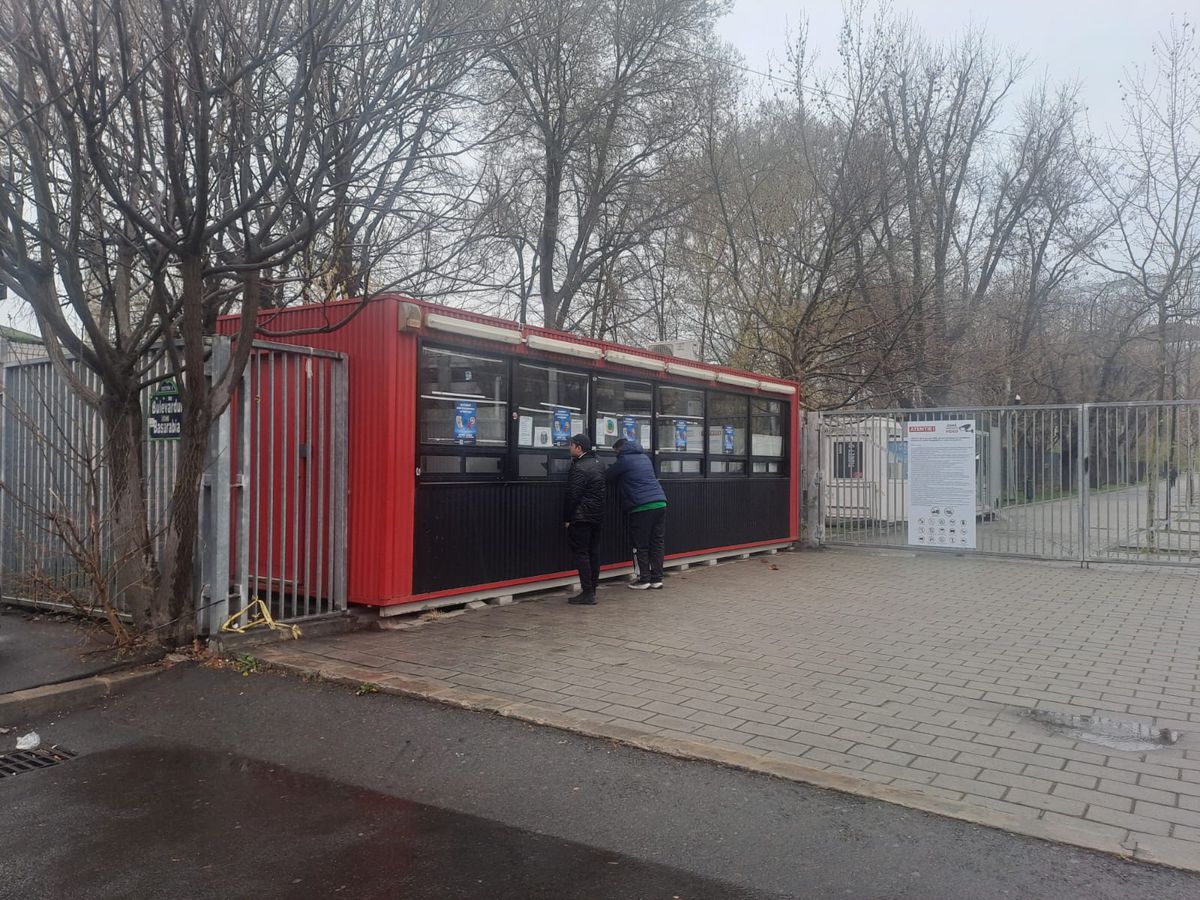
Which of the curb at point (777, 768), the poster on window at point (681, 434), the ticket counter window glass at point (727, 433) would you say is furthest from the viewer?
the ticket counter window glass at point (727, 433)

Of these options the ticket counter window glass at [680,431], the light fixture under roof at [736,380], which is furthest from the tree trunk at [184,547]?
the light fixture under roof at [736,380]

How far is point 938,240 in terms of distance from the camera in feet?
72.7

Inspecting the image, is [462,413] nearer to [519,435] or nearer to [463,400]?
[463,400]

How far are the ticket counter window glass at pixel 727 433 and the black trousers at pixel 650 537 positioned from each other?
7.95 feet

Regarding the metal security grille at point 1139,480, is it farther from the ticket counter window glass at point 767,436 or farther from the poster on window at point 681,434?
the poster on window at point 681,434

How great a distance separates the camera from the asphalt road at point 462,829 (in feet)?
11.2

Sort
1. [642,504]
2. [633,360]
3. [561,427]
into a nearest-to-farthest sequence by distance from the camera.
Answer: [561,427], [642,504], [633,360]

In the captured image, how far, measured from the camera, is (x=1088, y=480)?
1306 cm

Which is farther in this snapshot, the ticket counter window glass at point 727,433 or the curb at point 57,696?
the ticket counter window glass at point 727,433

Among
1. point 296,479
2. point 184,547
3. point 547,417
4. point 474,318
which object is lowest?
point 184,547

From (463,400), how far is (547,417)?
1385 mm

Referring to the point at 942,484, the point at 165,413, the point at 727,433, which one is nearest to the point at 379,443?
the point at 165,413

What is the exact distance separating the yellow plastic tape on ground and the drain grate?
5.84 ft

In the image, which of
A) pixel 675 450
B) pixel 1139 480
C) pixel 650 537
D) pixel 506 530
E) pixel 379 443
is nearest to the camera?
pixel 379 443
